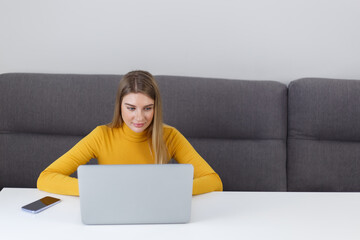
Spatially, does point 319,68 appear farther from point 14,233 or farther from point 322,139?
point 14,233

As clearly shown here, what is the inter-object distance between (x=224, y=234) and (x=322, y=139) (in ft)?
3.77

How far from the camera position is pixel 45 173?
121cm

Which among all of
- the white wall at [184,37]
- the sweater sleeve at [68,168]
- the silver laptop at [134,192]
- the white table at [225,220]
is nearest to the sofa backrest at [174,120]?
the white wall at [184,37]

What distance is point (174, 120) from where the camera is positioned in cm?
177

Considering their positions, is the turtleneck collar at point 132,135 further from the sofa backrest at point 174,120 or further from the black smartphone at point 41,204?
the black smartphone at point 41,204

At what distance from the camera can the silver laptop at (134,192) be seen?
0.90 m

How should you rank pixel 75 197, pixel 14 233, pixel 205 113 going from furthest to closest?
pixel 205 113 < pixel 75 197 < pixel 14 233

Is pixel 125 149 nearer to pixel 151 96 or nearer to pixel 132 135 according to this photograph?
pixel 132 135

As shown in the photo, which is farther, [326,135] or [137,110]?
[326,135]

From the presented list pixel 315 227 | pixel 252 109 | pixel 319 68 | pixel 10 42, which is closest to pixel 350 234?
pixel 315 227

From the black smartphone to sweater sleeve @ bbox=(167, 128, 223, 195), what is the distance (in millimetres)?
443

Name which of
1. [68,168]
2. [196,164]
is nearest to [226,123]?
[196,164]

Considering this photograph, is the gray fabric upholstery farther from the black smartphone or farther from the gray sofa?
the black smartphone

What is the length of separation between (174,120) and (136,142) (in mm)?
341
